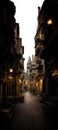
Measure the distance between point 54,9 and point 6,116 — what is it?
11324 mm

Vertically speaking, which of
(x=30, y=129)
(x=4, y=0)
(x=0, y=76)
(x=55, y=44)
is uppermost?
(x=4, y=0)

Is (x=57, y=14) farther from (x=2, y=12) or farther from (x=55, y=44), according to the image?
(x=2, y=12)

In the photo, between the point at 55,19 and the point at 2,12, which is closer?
the point at 55,19

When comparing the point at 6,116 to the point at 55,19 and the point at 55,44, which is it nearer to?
the point at 55,44

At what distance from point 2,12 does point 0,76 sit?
726cm

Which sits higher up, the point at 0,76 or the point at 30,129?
the point at 0,76

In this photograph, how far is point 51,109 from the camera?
72.5 ft

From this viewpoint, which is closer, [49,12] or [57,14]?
[57,14]

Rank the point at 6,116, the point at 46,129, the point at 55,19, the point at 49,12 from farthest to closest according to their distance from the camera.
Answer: the point at 49,12 → the point at 55,19 → the point at 6,116 → the point at 46,129

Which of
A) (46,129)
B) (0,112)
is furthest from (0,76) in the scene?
(46,129)

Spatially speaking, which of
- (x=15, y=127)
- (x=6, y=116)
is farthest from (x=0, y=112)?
(x=15, y=127)

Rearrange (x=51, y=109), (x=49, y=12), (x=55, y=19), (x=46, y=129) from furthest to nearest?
1. (x=49, y=12)
2. (x=55, y=19)
3. (x=51, y=109)
4. (x=46, y=129)

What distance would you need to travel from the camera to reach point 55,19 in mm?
24344

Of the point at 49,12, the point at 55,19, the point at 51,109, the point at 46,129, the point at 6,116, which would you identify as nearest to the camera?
the point at 46,129
